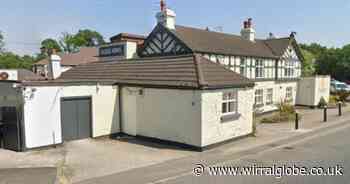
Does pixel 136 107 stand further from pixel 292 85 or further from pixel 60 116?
pixel 292 85

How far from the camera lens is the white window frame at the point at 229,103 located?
1216 cm

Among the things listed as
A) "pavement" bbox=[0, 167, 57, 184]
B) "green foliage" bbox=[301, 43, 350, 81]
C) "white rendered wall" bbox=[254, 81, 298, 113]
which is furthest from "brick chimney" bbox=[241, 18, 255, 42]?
"green foliage" bbox=[301, 43, 350, 81]

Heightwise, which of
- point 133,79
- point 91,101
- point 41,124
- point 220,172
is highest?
point 133,79

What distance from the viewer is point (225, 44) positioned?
20578mm

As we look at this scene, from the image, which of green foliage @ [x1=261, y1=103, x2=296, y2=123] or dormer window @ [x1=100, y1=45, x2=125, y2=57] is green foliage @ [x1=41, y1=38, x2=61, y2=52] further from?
green foliage @ [x1=261, y1=103, x2=296, y2=123]

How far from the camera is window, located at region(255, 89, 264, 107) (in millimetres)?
21734

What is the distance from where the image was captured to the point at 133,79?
13875 mm

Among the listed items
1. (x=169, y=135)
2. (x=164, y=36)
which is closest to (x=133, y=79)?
(x=169, y=135)

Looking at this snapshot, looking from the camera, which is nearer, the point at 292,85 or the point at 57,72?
the point at 57,72

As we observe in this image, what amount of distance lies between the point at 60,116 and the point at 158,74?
15.8 ft

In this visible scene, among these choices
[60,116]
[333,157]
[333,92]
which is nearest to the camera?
[333,157]

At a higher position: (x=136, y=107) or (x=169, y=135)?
(x=136, y=107)

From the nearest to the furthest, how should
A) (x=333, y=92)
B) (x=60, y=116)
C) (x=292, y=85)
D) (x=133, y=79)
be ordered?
(x=60, y=116) < (x=133, y=79) < (x=292, y=85) < (x=333, y=92)

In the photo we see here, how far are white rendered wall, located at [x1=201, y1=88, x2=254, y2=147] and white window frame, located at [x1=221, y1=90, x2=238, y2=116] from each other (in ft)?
0.75
